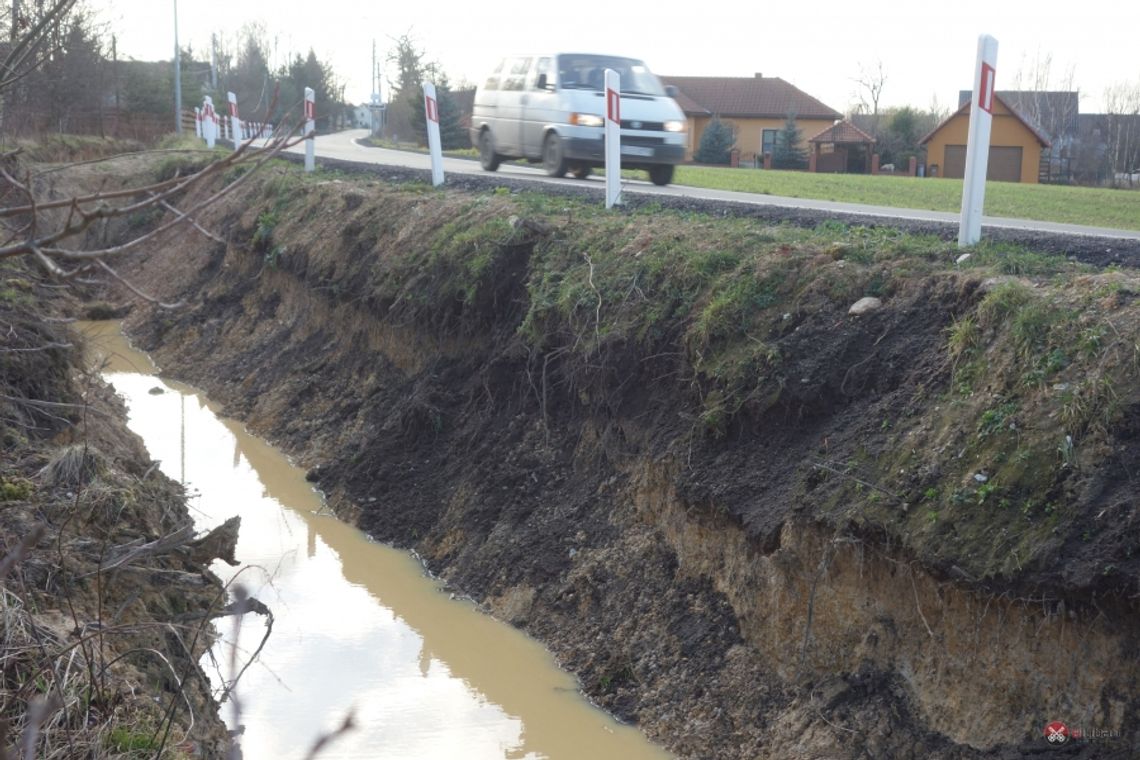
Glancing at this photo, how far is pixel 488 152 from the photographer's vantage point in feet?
61.6

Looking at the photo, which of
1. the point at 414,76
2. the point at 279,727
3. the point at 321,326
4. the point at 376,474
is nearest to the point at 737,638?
the point at 279,727

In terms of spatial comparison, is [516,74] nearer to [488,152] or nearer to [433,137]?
[488,152]

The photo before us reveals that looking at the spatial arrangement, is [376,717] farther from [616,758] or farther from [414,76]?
[414,76]

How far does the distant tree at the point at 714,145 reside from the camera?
1917 inches

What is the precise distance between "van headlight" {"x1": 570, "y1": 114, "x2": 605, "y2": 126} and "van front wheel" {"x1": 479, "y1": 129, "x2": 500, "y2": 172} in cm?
261

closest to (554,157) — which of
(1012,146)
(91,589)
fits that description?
(91,589)

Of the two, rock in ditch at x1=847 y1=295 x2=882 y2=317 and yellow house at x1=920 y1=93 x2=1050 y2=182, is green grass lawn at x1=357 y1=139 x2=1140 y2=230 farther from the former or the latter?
yellow house at x1=920 y1=93 x2=1050 y2=182

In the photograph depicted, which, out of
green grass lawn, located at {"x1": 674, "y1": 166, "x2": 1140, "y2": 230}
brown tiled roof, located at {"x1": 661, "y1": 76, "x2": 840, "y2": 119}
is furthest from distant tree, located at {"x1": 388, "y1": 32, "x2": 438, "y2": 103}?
green grass lawn, located at {"x1": 674, "y1": 166, "x2": 1140, "y2": 230}

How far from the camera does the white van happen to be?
53.2ft

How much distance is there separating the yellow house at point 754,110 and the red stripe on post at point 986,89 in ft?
155

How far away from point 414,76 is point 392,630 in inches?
2210

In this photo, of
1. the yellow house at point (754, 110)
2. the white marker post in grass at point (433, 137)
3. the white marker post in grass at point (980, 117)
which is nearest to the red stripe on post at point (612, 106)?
the white marker post in grass at point (433, 137)

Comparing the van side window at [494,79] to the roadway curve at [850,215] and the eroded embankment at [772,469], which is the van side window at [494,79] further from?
the eroded embankment at [772,469]

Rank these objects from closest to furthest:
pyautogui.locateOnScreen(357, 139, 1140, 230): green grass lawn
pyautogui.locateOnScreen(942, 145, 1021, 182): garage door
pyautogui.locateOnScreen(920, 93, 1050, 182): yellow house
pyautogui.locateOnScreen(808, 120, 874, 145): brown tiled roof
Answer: pyautogui.locateOnScreen(357, 139, 1140, 230): green grass lawn → pyautogui.locateOnScreen(920, 93, 1050, 182): yellow house → pyautogui.locateOnScreen(942, 145, 1021, 182): garage door → pyautogui.locateOnScreen(808, 120, 874, 145): brown tiled roof
